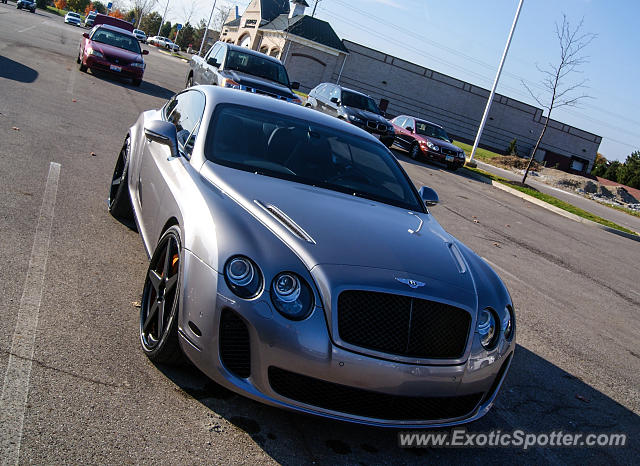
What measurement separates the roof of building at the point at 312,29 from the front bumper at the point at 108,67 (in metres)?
32.5

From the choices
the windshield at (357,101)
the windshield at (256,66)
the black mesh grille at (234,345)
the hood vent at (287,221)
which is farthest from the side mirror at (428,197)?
the windshield at (357,101)

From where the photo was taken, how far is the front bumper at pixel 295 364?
3020mm

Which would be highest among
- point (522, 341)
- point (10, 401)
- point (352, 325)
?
point (352, 325)

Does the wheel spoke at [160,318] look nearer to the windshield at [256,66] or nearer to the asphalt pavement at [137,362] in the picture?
the asphalt pavement at [137,362]

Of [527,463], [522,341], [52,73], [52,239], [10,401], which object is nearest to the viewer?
[10,401]

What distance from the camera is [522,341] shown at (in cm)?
574

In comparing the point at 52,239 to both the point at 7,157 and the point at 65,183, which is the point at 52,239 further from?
the point at 7,157

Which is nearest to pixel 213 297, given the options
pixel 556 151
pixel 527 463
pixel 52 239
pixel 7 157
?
pixel 527 463

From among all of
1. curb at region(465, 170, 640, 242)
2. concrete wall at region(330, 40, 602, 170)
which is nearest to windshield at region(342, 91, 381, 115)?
curb at region(465, 170, 640, 242)

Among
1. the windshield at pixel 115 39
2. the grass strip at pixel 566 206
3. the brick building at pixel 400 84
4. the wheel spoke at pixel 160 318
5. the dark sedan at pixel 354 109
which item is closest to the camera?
the wheel spoke at pixel 160 318

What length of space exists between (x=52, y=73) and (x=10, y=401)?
54.1ft

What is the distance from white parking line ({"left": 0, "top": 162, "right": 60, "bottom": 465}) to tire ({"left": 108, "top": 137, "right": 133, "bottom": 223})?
0.81 meters

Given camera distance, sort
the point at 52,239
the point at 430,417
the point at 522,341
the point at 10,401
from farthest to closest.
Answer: the point at 522,341 → the point at 52,239 → the point at 430,417 → the point at 10,401

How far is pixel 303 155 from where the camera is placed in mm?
4754
